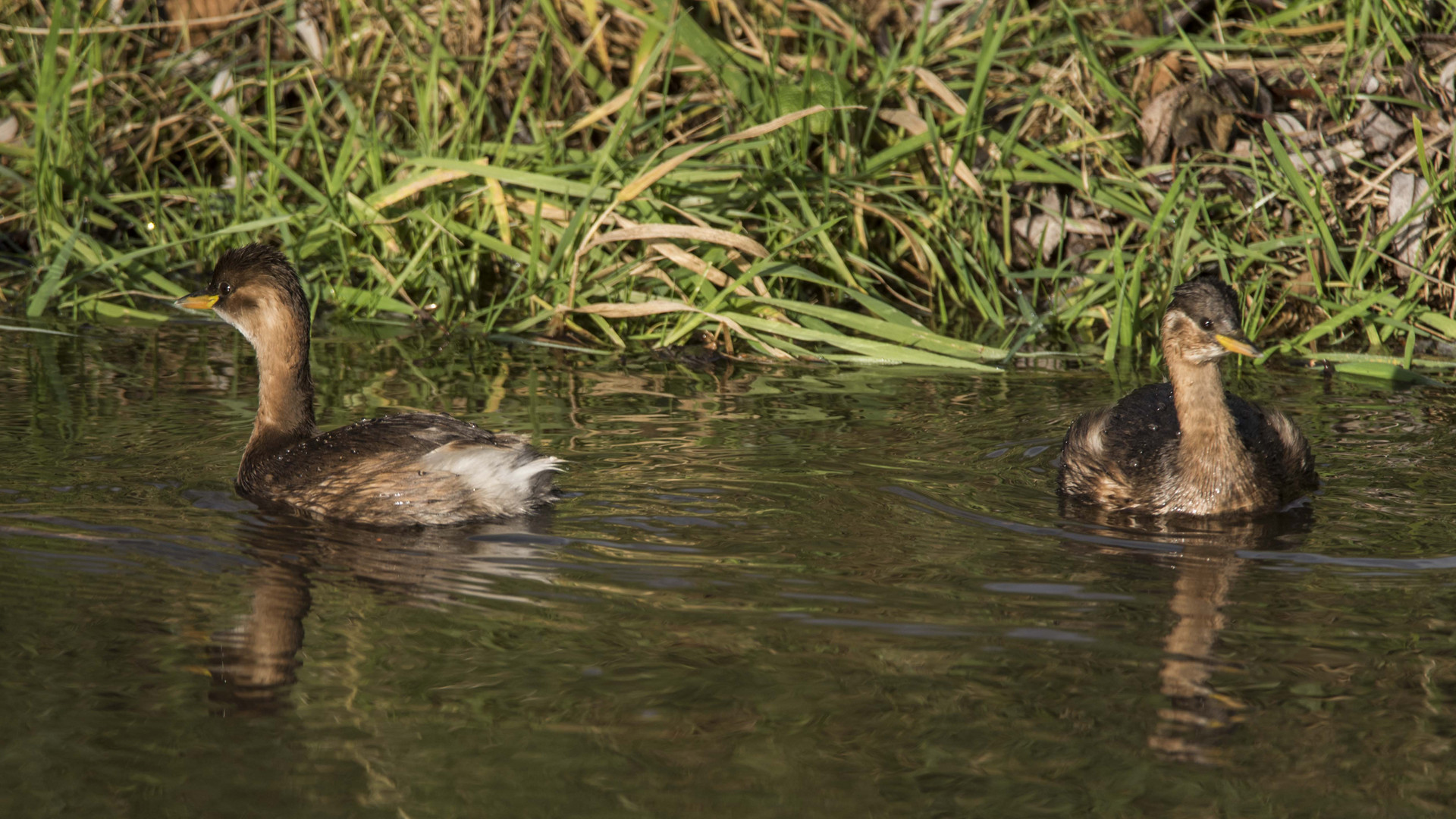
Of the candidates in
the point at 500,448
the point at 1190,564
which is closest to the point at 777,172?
the point at 500,448

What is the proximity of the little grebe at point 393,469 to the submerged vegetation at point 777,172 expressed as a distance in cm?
209

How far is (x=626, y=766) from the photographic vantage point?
3.29 m

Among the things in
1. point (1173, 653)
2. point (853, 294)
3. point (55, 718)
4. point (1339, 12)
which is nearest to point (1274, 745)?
point (1173, 653)

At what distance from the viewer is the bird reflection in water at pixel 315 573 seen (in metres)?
3.70

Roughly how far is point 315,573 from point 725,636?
123 cm

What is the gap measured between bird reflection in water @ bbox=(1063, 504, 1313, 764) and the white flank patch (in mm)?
1660

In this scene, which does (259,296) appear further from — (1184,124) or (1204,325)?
(1184,124)

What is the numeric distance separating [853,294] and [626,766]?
14.9ft

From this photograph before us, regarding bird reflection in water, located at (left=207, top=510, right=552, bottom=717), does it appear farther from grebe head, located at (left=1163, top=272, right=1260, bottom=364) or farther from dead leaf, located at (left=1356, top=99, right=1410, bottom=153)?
dead leaf, located at (left=1356, top=99, right=1410, bottom=153)

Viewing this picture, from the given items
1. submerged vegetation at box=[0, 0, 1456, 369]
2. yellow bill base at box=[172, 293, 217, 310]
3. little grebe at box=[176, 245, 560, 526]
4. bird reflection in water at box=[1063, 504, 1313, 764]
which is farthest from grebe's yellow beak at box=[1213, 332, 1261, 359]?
yellow bill base at box=[172, 293, 217, 310]

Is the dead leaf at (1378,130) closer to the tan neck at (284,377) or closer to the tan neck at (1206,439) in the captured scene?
the tan neck at (1206,439)

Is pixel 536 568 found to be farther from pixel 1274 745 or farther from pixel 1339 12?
pixel 1339 12

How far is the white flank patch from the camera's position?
505cm

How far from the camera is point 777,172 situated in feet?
25.8
